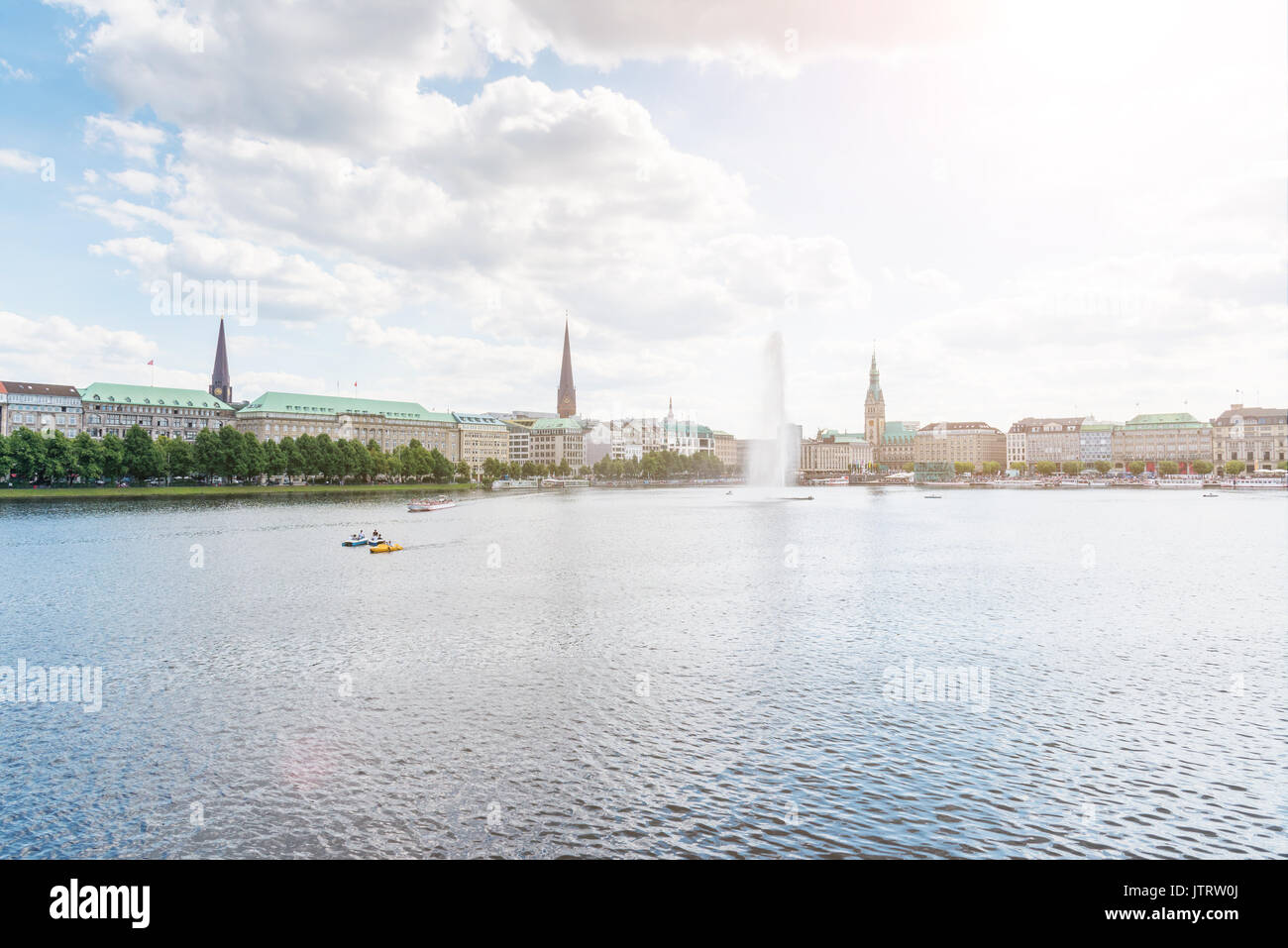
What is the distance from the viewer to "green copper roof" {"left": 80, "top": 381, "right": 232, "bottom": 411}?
562ft

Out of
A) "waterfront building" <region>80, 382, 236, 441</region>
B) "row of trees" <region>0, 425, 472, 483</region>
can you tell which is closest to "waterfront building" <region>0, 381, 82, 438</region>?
"waterfront building" <region>80, 382, 236, 441</region>

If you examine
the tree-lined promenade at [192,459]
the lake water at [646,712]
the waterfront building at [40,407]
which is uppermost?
the waterfront building at [40,407]

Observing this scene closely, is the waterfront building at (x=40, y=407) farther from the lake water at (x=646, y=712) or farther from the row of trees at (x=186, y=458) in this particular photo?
the lake water at (x=646, y=712)

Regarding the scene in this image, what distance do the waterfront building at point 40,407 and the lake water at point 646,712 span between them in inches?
5443

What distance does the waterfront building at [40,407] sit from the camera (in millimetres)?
151125

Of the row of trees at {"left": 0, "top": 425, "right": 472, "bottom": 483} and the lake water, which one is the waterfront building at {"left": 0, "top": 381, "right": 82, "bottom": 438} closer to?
the row of trees at {"left": 0, "top": 425, "right": 472, "bottom": 483}

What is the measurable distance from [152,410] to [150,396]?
344 cm

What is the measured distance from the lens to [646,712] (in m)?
19.7

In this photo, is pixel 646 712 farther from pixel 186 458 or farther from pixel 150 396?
pixel 150 396

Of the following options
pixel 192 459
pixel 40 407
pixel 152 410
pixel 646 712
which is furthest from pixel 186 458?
pixel 646 712

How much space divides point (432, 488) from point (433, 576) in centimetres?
12902

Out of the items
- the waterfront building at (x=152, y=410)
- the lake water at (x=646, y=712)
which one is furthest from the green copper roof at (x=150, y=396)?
the lake water at (x=646, y=712)
